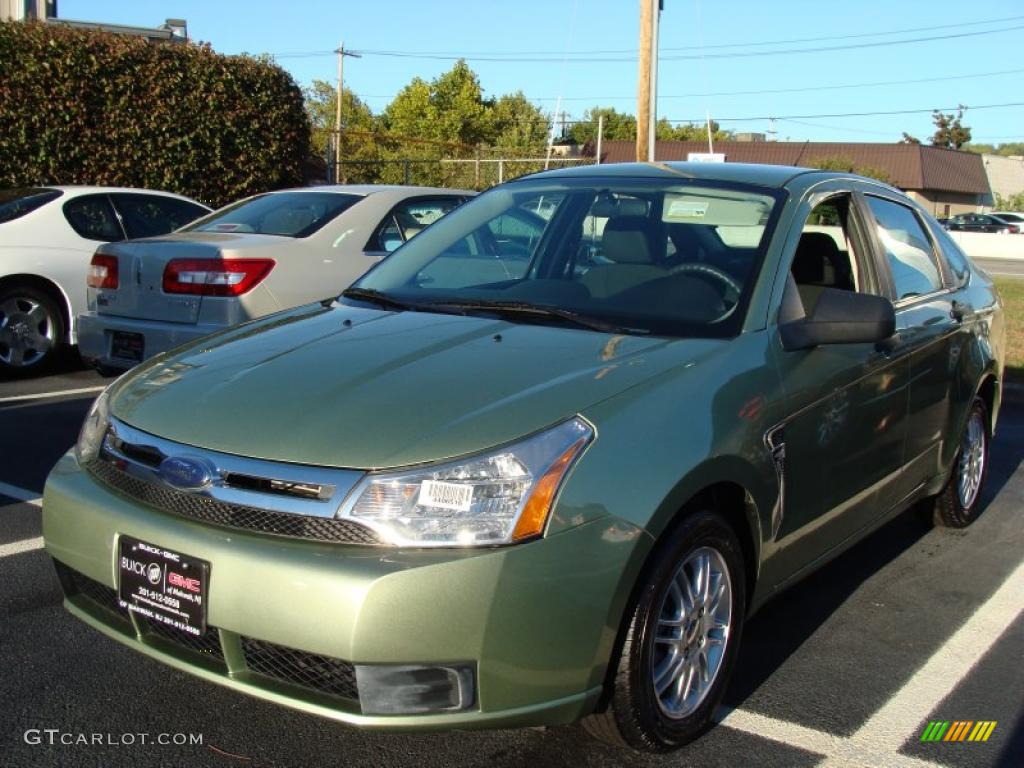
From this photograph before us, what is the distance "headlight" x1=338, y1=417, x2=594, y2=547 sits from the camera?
2498mm

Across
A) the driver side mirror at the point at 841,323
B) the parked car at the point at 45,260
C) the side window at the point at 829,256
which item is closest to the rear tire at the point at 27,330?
the parked car at the point at 45,260

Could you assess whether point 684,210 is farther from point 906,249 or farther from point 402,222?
point 402,222

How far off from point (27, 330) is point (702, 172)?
19.6ft

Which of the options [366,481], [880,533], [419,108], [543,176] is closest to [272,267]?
[543,176]

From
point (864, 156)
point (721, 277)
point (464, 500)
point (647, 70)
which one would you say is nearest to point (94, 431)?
point (464, 500)

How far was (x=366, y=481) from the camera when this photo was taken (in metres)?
2.54

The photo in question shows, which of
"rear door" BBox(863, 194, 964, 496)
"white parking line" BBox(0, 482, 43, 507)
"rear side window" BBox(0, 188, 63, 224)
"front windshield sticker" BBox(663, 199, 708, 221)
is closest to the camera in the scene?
"front windshield sticker" BBox(663, 199, 708, 221)

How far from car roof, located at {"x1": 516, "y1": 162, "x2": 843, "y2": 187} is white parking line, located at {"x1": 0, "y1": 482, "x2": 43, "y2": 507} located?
109 inches

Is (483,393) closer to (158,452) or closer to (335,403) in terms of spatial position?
(335,403)

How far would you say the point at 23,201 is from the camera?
851 centimetres

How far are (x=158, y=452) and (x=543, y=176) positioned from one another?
234 centimetres

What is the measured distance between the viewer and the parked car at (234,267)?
22.2ft

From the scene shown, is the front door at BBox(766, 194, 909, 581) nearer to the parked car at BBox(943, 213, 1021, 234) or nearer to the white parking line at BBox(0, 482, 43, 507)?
the white parking line at BBox(0, 482, 43, 507)

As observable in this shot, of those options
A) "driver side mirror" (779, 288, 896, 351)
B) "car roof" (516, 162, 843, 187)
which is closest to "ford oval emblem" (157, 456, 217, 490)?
"driver side mirror" (779, 288, 896, 351)
